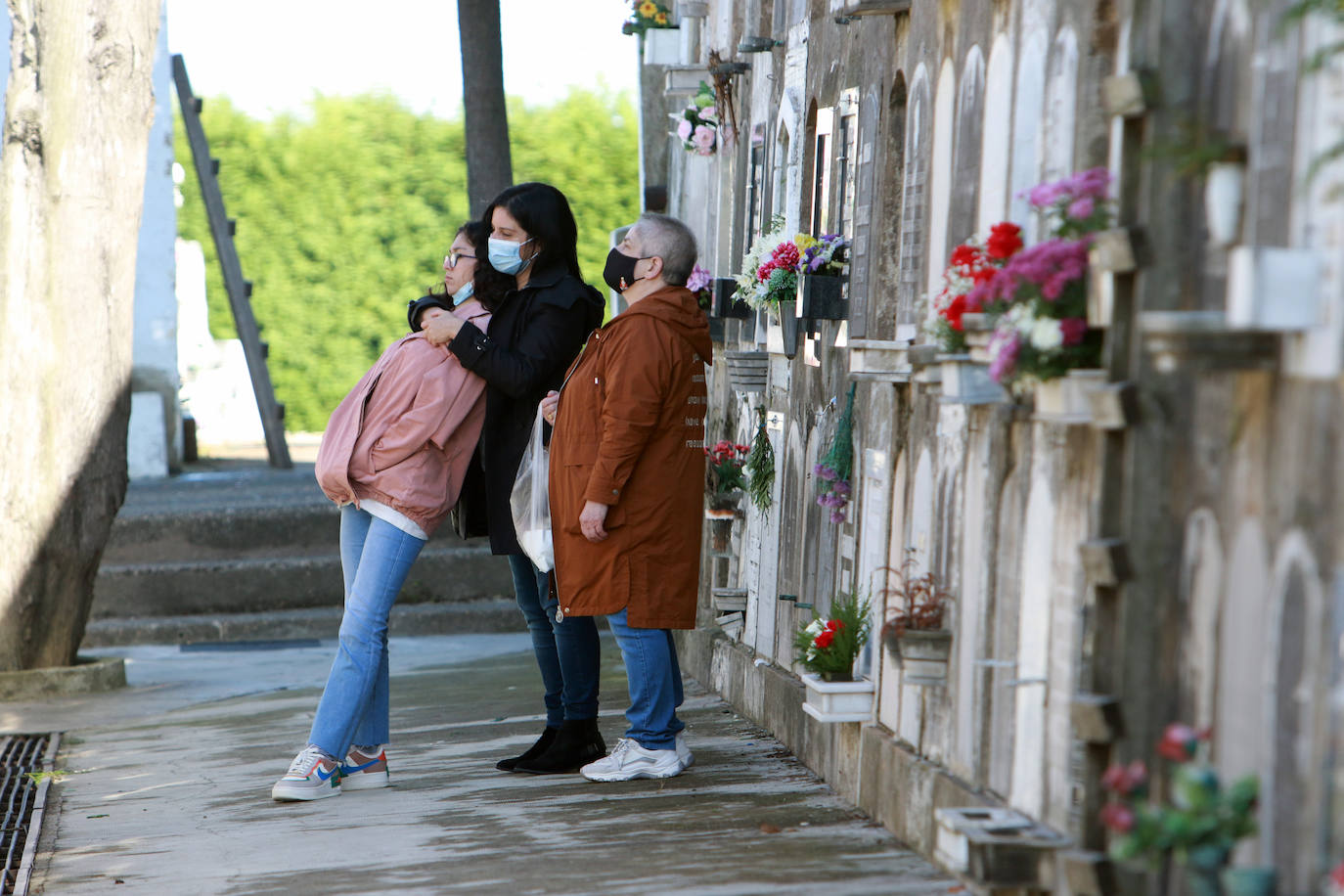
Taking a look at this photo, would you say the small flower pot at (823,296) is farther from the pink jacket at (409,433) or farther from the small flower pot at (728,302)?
the small flower pot at (728,302)

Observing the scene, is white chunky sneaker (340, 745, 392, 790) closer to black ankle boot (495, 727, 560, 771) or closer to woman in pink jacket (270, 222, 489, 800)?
woman in pink jacket (270, 222, 489, 800)

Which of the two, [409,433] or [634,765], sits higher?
[409,433]

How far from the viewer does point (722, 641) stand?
652 centimetres

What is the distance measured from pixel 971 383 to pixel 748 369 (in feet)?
9.11

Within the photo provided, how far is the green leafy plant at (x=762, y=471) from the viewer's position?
19.8 ft

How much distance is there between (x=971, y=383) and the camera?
338 centimetres

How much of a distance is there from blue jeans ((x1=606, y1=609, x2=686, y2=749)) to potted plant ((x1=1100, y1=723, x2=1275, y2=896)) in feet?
7.12

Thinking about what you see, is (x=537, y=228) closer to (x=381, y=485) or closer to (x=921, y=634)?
(x=381, y=485)

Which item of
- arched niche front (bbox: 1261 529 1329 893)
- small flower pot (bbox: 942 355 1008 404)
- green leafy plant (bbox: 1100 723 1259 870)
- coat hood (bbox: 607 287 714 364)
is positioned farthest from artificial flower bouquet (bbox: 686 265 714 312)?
arched niche front (bbox: 1261 529 1329 893)

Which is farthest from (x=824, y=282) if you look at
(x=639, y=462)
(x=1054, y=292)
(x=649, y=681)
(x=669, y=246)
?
(x=1054, y=292)

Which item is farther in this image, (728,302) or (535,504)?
(728,302)

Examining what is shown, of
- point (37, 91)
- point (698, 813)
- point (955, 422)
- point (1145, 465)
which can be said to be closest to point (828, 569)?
point (698, 813)

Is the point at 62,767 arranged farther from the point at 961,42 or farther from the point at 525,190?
the point at 961,42

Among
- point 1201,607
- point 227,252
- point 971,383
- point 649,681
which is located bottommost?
point 649,681
